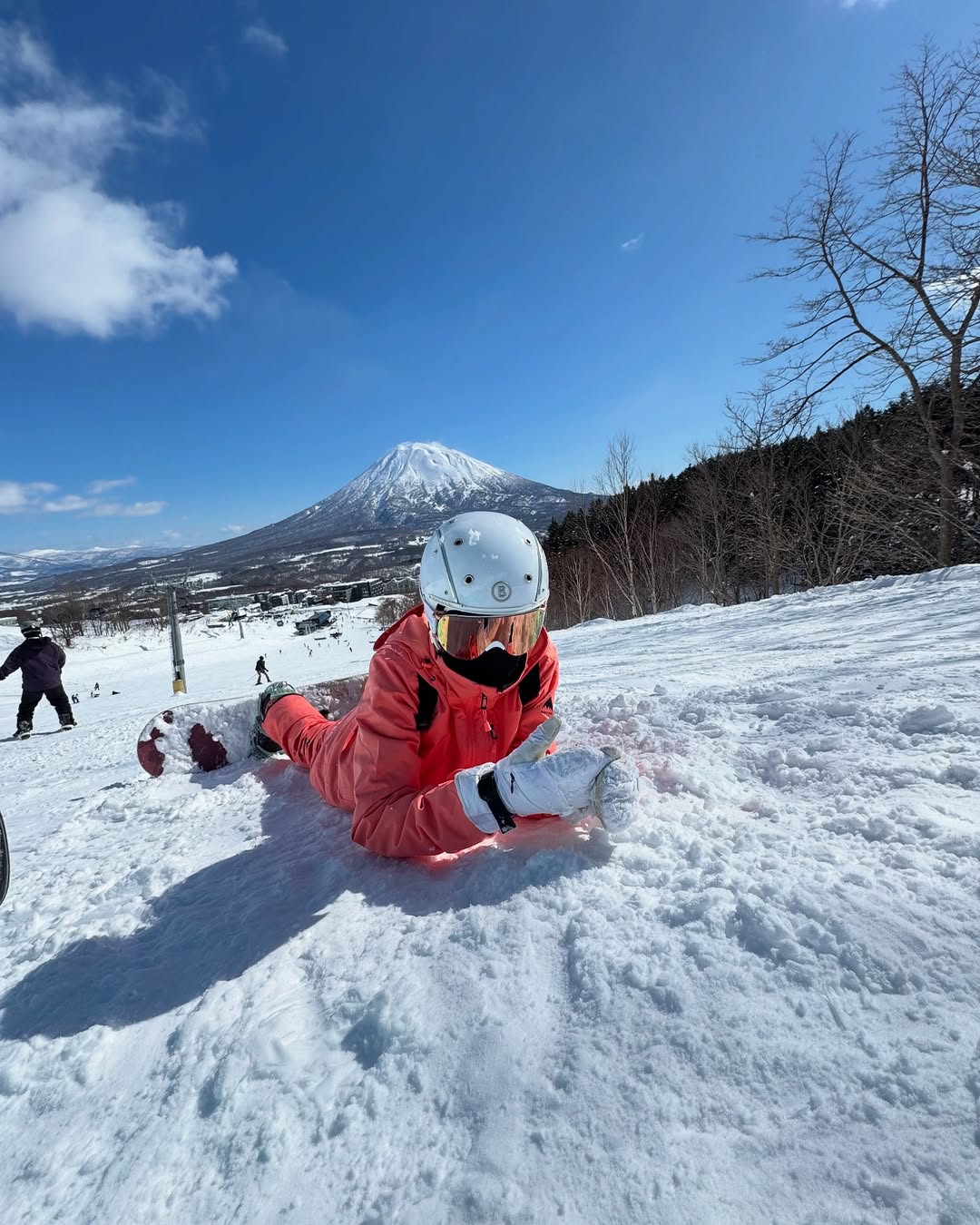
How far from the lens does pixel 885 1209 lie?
2.38 feet

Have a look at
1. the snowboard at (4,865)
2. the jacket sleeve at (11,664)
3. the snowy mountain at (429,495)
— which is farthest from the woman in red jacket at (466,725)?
the snowy mountain at (429,495)

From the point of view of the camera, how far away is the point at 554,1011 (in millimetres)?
1181

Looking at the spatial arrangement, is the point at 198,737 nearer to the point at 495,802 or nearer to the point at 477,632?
the point at 477,632

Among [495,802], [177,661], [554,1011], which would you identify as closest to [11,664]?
[177,661]

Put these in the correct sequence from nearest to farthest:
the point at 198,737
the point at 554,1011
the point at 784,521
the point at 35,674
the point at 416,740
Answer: the point at 554,1011
the point at 416,740
the point at 198,737
the point at 35,674
the point at 784,521

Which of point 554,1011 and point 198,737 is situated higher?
point 198,737

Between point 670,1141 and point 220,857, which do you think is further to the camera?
point 220,857

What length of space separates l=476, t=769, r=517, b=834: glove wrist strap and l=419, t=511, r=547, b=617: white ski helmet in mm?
738

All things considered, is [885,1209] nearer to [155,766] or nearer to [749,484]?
[155,766]

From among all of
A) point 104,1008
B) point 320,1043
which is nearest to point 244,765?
point 104,1008

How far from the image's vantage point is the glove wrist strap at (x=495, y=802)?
71.0 inches

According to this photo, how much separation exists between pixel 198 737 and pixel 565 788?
304 cm

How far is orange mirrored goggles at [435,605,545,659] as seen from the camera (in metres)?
2.29

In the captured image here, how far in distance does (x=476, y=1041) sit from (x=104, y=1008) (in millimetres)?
1057
